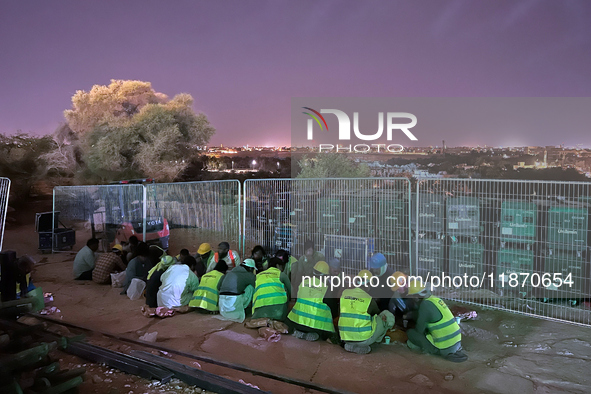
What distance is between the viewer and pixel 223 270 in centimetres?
701

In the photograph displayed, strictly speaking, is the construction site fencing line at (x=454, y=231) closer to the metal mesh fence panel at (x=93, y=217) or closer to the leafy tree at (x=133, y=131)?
the metal mesh fence panel at (x=93, y=217)

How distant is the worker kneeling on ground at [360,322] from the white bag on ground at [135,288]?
431 cm

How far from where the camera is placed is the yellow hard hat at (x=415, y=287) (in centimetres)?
500

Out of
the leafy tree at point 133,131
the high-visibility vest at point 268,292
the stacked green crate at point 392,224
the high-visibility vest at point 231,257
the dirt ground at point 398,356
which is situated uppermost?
the leafy tree at point 133,131

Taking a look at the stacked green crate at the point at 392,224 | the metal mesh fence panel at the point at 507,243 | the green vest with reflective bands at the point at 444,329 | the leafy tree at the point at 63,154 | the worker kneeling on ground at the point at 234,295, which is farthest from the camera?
the leafy tree at the point at 63,154

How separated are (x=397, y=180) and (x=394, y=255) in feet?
4.27

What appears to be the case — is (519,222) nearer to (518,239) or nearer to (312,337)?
(518,239)

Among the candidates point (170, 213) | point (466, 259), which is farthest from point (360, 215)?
point (170, 213)

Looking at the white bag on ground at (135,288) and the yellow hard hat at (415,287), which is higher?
the yellow hard hat at (415,287)

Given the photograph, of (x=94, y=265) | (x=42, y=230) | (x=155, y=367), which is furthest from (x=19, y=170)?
(x=155, y=367)

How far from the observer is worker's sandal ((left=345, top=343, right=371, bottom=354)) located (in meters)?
5.19

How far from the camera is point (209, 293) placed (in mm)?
6641

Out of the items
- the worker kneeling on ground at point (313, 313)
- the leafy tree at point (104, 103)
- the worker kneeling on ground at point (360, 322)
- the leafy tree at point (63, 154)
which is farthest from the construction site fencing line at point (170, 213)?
the leafy tree at point (63, 154)

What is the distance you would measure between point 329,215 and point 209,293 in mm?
2605
